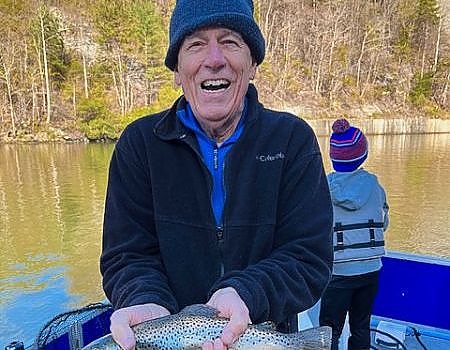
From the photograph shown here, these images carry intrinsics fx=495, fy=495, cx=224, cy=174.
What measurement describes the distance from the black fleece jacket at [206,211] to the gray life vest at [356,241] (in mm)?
2196

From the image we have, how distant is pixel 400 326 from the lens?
4.56 metres

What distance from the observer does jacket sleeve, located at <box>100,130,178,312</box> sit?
1690mm

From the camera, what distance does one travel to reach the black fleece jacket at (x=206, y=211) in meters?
1.70

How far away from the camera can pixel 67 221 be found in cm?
1303

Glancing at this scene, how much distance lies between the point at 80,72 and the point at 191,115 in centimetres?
3872

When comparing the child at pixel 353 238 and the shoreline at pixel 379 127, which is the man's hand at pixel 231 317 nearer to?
the child at pixel 353 238

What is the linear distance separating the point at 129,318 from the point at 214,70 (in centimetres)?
83

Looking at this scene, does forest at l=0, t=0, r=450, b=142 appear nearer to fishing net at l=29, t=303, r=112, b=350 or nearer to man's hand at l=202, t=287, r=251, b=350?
fishing net at l=29, t=303, r=112, b=350

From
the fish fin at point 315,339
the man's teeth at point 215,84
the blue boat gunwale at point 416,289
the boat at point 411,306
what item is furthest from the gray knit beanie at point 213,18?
the blue boat gunwale at point 416,289

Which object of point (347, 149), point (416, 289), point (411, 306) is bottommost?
point (411, 306)

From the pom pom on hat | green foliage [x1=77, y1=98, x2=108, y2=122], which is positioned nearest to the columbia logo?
the pom pom on hat

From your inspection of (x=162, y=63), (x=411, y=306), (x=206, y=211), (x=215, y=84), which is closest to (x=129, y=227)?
(x=206, y=211)

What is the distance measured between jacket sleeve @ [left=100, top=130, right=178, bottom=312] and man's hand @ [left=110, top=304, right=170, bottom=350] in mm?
139

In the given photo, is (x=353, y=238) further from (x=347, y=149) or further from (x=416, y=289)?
(x=416, y=289)
